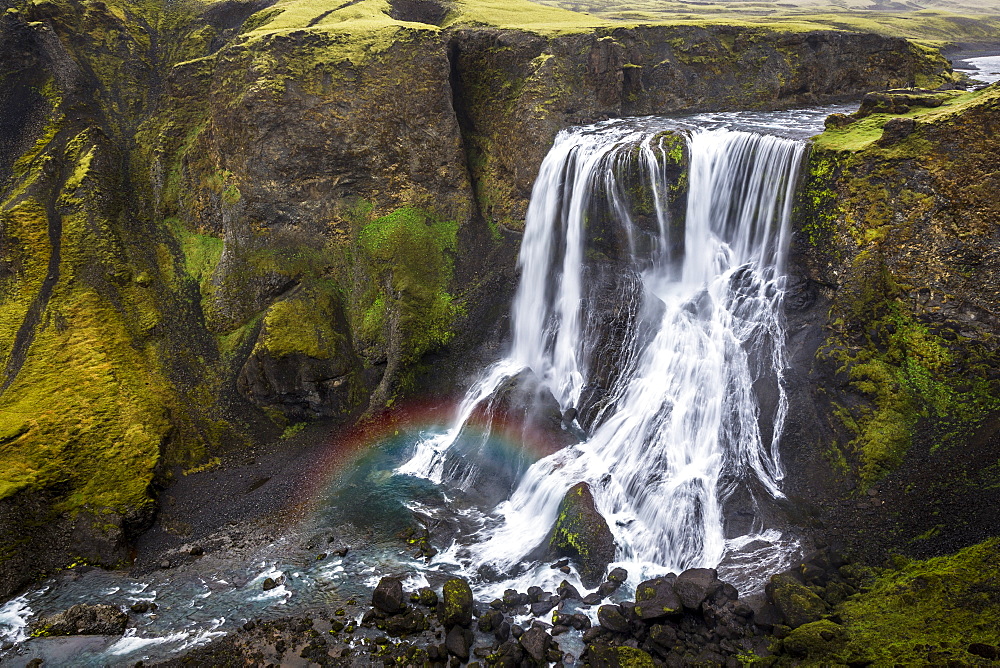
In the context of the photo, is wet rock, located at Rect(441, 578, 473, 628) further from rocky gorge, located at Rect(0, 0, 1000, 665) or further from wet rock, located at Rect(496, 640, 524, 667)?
wet rock, located at Rect(496, 640, 524, 667)

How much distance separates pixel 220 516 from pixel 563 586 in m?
11.6

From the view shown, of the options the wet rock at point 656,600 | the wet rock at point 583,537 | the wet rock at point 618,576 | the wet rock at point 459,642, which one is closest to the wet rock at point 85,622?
the wet rock at point 459,642

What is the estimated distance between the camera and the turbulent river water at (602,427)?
1580 cm

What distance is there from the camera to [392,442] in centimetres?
2247

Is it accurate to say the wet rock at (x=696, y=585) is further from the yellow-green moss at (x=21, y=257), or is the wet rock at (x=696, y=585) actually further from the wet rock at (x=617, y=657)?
the yellow-green moss at (x=21, y=257)

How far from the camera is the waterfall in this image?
16812mm

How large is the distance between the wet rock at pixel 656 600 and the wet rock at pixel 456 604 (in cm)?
416

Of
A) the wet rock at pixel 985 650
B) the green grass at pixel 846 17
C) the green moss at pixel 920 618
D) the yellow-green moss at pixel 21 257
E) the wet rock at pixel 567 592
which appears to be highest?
the green grass at pixel 846 17

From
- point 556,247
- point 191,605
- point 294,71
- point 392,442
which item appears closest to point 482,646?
point 191,605

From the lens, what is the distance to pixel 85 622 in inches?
600

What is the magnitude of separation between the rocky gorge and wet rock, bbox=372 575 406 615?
0.46 m

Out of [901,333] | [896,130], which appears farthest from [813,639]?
[896,130]

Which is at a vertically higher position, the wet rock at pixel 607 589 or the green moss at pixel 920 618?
the green moss at pixel 920 618

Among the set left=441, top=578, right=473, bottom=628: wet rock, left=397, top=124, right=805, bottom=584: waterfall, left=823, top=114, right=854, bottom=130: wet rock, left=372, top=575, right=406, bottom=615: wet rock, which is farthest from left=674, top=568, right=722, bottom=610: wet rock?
left=823, top=114, right=854, bottom=130: wet rock
